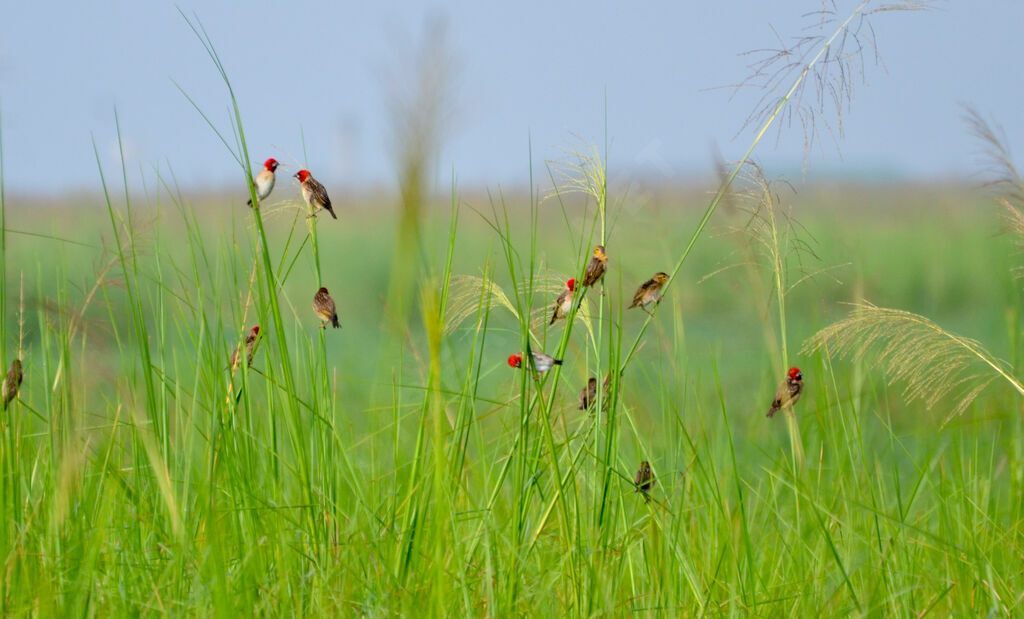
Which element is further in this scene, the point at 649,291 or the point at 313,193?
the point at 649,291

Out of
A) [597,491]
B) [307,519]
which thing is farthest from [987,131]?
[307,519]

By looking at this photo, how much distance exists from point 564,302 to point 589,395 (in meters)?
0.19

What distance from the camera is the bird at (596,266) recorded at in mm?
1729

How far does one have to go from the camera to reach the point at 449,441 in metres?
1.82

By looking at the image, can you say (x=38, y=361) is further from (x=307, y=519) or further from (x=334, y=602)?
(x=334, y=602)

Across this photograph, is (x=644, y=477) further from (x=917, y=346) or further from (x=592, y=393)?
(x=917, y=346)

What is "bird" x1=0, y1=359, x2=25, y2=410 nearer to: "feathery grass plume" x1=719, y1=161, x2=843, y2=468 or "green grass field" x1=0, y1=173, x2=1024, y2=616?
"green grass field" x1=0, y1=173, x2=1024, y2=616

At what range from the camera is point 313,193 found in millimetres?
1963

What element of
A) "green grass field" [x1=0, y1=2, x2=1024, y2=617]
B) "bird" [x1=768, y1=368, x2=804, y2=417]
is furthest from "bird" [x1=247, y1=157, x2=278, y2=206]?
"bird" [x1=768, y1=368, x2=804, y2=417]

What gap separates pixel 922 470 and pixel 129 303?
1820 mm

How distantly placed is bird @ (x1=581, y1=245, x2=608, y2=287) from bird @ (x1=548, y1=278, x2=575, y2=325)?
8 cm

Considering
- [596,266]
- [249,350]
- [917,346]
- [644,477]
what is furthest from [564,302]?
[917,346]

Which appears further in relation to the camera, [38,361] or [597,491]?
[38,361]

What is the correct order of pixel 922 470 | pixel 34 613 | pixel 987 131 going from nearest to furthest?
1. pixel 34 613
2. pixel 922 470
3. pixel 987 131
